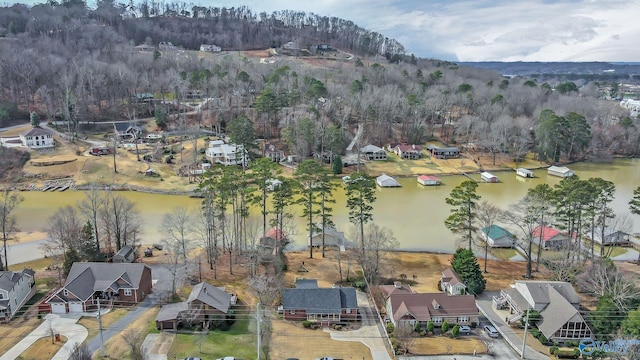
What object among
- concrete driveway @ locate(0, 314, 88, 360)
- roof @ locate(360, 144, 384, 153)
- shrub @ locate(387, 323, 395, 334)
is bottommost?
shrub @ locate(387, 323, 395, 334)

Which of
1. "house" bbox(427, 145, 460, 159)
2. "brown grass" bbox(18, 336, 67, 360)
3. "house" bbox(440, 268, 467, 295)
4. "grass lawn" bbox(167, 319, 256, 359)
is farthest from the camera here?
"house" bbox(427, 145, 460, 159)

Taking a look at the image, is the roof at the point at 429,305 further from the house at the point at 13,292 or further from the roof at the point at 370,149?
the roof at the point at 370,149

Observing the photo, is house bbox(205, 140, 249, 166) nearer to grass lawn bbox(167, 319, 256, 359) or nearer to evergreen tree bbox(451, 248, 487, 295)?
evergreen tree bbox(451, 248, 487, 295)

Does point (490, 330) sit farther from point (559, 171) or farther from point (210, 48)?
point (210, 48)

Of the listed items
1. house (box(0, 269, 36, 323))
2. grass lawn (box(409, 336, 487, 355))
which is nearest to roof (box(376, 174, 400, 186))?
grass lawn (box(409, 336, 487, 355))

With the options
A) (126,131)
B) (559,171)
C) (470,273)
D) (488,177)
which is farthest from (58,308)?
(559,171)

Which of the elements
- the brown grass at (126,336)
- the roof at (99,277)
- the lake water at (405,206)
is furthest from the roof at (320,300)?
the lake water at (405,206)

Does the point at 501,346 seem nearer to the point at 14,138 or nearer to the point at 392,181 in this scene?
the point at 392,181
